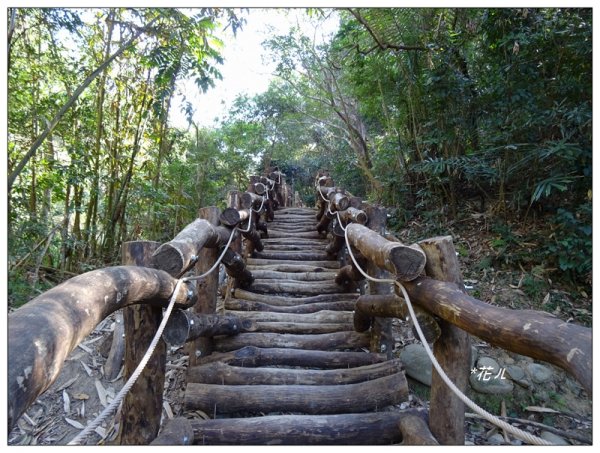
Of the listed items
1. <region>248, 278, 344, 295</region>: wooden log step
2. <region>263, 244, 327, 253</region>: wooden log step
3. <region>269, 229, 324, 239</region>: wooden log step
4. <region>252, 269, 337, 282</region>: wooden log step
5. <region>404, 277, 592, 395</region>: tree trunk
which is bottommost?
<region>248, 278, 344, 295</region>: wooden log step

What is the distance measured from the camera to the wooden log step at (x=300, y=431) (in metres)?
1.88

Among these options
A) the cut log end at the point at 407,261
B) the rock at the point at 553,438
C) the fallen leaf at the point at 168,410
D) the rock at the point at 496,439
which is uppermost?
the cut log end at the point at 407,261

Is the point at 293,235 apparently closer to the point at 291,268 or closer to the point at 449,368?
the point at 291,268

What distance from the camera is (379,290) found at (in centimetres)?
304

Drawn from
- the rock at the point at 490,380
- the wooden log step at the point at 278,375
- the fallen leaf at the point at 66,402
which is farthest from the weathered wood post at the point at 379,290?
the fallen leaf at the point at 66,402

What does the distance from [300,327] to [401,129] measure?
4.55 meters

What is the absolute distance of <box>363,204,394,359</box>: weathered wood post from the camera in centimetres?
281

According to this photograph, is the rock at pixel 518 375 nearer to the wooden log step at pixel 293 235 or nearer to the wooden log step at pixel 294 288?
the wooden log step at pixel 294 288

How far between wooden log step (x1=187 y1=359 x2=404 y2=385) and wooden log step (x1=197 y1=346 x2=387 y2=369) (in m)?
0.16

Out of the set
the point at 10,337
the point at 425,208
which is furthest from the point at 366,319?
the point at 425,208

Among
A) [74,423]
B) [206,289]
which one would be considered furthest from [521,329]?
[74,423]

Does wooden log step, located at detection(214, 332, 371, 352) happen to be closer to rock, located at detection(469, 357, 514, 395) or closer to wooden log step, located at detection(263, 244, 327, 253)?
rock, located at detection(469, 357, 514, 395)

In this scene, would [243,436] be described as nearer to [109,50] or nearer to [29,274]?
[29,274]

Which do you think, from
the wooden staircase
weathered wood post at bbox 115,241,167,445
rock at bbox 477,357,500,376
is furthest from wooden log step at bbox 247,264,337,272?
weathered wood post at bbox 115,241,167,445
